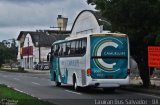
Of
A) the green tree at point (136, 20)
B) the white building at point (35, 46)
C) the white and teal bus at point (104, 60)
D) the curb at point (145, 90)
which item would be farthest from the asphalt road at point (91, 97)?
the white building at point (35, 46)

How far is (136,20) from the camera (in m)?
26.9

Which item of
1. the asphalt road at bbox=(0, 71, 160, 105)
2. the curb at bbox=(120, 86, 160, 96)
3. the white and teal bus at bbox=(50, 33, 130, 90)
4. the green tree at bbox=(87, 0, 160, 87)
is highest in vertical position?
the green tree at bbox=(87, 0, 160, 87)

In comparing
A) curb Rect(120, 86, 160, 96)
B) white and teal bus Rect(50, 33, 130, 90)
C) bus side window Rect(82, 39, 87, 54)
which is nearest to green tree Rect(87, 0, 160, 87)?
curb Rect(120, 86, 160, 96)

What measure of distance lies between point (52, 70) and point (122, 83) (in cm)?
912

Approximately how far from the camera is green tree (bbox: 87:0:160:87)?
25938mm

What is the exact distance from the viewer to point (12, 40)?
183m

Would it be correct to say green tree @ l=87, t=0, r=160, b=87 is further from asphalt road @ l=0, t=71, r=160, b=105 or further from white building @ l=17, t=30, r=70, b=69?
white building @ l=17, t=30, r=70, b=69

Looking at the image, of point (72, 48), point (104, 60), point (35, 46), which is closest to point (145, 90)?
point (104, 60)

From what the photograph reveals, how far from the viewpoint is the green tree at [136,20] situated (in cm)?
2594

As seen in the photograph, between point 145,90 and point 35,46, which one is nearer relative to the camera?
point 145,90

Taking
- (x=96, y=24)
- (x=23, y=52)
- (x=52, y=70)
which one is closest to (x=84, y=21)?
(x=96, y=24)

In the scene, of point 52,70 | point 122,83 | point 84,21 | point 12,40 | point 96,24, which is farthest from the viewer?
point 12,40

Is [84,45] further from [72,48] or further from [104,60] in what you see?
[72,48]

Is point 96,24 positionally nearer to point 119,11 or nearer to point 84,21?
point 84,21
